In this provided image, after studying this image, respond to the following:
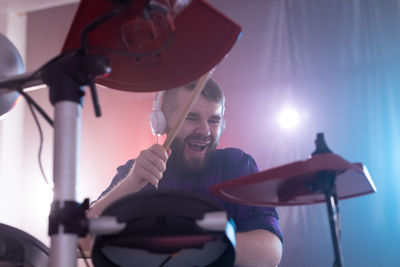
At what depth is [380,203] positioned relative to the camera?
1.93 meters

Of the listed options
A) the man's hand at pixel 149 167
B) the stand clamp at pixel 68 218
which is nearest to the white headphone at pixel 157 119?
the man's hand at pixel 149 167

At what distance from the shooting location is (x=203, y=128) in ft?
5.30

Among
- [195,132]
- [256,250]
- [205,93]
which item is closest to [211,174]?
[195,132]

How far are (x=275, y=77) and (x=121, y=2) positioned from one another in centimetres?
180

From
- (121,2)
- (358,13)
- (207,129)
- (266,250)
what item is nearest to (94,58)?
(121,2)

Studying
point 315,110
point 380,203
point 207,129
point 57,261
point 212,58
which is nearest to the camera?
point 57,261

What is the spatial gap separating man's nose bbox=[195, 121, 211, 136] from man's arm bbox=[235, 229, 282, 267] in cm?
52

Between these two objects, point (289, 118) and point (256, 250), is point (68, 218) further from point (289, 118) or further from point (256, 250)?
point (289, 118)

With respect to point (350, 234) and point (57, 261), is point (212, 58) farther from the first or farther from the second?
point (350, 234)

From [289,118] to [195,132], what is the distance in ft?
2.44

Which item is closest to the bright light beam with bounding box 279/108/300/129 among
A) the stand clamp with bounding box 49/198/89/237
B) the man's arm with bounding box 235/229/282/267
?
the man's arm with bounding box 235/229/282/267

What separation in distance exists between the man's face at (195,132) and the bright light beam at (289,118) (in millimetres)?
607

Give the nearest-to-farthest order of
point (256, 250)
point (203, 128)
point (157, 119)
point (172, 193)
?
point (172, 193)
point (256, 250)
point (157, 119)
point (203, 128)

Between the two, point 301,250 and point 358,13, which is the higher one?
point 358,13
